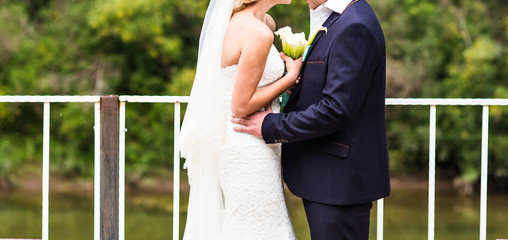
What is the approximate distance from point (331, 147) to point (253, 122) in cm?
26

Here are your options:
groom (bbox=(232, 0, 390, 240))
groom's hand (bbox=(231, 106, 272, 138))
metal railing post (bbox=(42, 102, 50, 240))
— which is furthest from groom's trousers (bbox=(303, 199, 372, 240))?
metal railing post (bbox=(42, 102, 50, 240))

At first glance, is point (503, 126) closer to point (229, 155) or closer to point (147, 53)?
point (147, 53)

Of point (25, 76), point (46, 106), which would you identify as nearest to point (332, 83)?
point (46, 106)

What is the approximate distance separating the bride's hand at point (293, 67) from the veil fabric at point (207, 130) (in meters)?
0.22

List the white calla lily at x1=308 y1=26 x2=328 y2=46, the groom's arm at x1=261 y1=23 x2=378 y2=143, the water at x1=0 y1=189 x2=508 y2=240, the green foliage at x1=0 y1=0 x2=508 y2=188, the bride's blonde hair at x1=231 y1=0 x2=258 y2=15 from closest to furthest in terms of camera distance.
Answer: the groom's arm at x1=261 y1=23 x2=378 y2=143 < the white calla lily at x1=308 y1=26 x2=328 y2=46 < the bride's blonde hair at x1=231 y1=0 x2=258 y2=15 < the water at x1=0 y1=189 x2=508 y2=240 < the green foliage at x1=0 y1=0 x2=508 y2=188

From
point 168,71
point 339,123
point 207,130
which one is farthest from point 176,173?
point 168,71

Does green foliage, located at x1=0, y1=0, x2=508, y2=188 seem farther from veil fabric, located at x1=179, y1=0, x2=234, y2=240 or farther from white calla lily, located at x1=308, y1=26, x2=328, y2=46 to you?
white calla lily, located at x1=308, y1=26, x2=328, y2=46

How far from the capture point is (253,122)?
6.06ft

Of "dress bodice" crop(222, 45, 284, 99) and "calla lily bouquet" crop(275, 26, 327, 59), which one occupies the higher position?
"calla lily bouquet" crop(275, 26, 327, 59)

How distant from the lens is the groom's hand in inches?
72.3

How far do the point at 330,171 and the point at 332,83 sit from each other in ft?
0.91

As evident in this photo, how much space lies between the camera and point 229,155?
192 centimetres

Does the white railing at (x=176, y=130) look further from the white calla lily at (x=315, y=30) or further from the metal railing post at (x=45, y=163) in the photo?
the white calla lily at (x=315, y=30)

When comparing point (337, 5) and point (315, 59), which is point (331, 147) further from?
point (337, 5)
